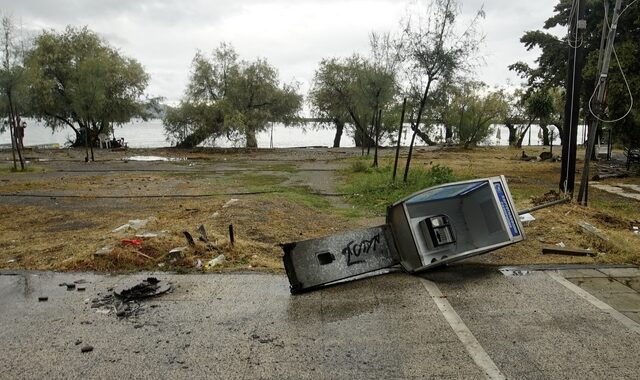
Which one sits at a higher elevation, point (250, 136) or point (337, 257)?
point (250, 136)

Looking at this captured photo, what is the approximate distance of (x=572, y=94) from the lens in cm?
1150

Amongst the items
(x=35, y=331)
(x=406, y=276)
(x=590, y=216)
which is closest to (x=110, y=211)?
(x=35, y=331)

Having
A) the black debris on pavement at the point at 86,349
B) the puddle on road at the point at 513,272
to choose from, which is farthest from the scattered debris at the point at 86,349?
→ the puddle on road at the point at 513,272

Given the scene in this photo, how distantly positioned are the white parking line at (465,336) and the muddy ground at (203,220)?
1.98 metres

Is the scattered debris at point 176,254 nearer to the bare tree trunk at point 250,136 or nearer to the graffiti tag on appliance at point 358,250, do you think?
the graffiti tag on appliance at point 358,250

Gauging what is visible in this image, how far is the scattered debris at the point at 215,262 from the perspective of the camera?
7.48 meters

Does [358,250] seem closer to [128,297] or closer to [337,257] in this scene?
[337,257]

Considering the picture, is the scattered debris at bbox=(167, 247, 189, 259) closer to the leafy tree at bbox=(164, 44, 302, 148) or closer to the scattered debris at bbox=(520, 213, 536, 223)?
the scattered debris at bbox=(520, 213, 536, 223)

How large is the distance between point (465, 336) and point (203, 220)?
6.39 metres

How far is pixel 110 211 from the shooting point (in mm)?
12227

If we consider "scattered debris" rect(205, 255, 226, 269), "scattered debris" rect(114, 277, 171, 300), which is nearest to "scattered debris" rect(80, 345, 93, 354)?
"scattered debris" rect(114, 277, 171, 300)

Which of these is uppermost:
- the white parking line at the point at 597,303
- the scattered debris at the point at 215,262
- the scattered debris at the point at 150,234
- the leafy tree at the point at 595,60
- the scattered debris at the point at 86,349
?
the leafy tree at the point at 595,60

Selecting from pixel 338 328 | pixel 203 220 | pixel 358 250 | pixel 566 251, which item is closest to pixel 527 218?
pixel 566 251

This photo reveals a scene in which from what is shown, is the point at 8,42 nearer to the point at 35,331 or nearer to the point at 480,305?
the point at 35,331
